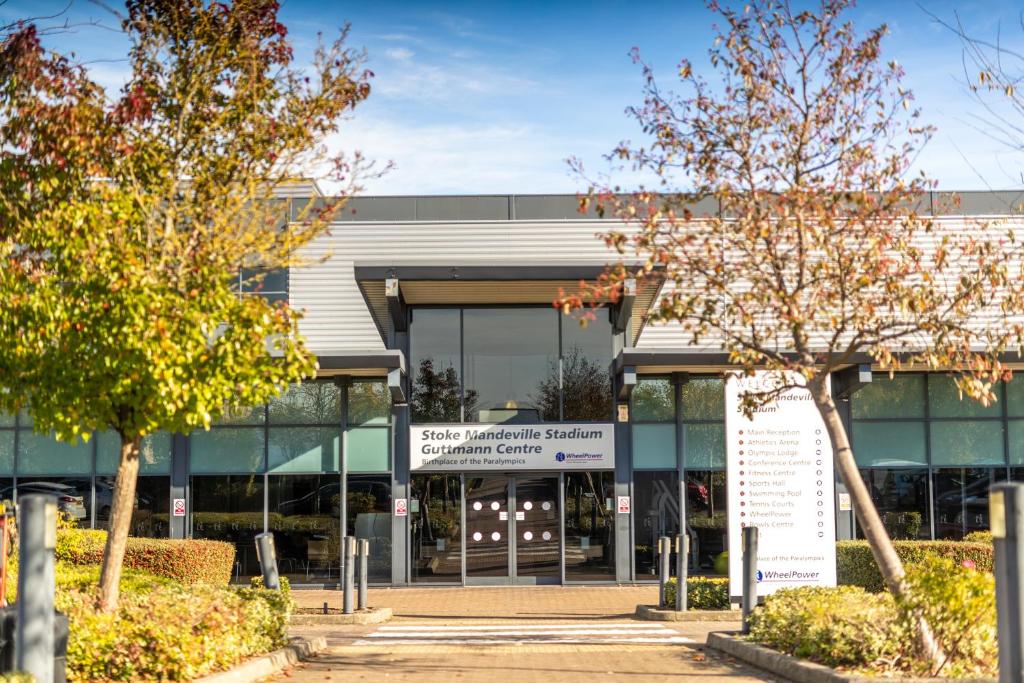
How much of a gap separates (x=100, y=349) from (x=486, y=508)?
46.0 ft

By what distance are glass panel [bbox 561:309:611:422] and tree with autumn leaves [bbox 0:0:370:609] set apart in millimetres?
12028

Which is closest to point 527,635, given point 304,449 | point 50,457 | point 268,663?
point 268,663

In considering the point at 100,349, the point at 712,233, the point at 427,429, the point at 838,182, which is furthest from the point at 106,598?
the point at 427,429

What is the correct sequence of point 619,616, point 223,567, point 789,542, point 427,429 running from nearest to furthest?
point 789,542, point 619,616, point 223,567, point 427,429

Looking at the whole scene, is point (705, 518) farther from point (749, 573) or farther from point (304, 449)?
point (749, 573)

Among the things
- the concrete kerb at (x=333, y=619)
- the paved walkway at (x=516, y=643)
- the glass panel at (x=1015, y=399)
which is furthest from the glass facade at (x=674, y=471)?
the concrete kerb at (x=333, y=619)

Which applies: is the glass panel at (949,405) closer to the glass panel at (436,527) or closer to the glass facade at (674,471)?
the glass facade at (674,471)

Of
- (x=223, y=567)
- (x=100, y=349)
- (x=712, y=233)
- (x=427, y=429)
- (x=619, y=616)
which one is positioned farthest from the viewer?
(x=427, y=429)

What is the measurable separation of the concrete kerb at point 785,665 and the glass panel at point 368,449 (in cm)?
1140

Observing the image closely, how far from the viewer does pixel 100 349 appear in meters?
10.7

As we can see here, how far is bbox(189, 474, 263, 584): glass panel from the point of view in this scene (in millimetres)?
24141

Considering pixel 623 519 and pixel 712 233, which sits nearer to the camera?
pixel 712 233

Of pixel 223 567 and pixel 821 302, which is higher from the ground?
pixel 821 302

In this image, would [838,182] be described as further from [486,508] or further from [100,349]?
[486,508]
